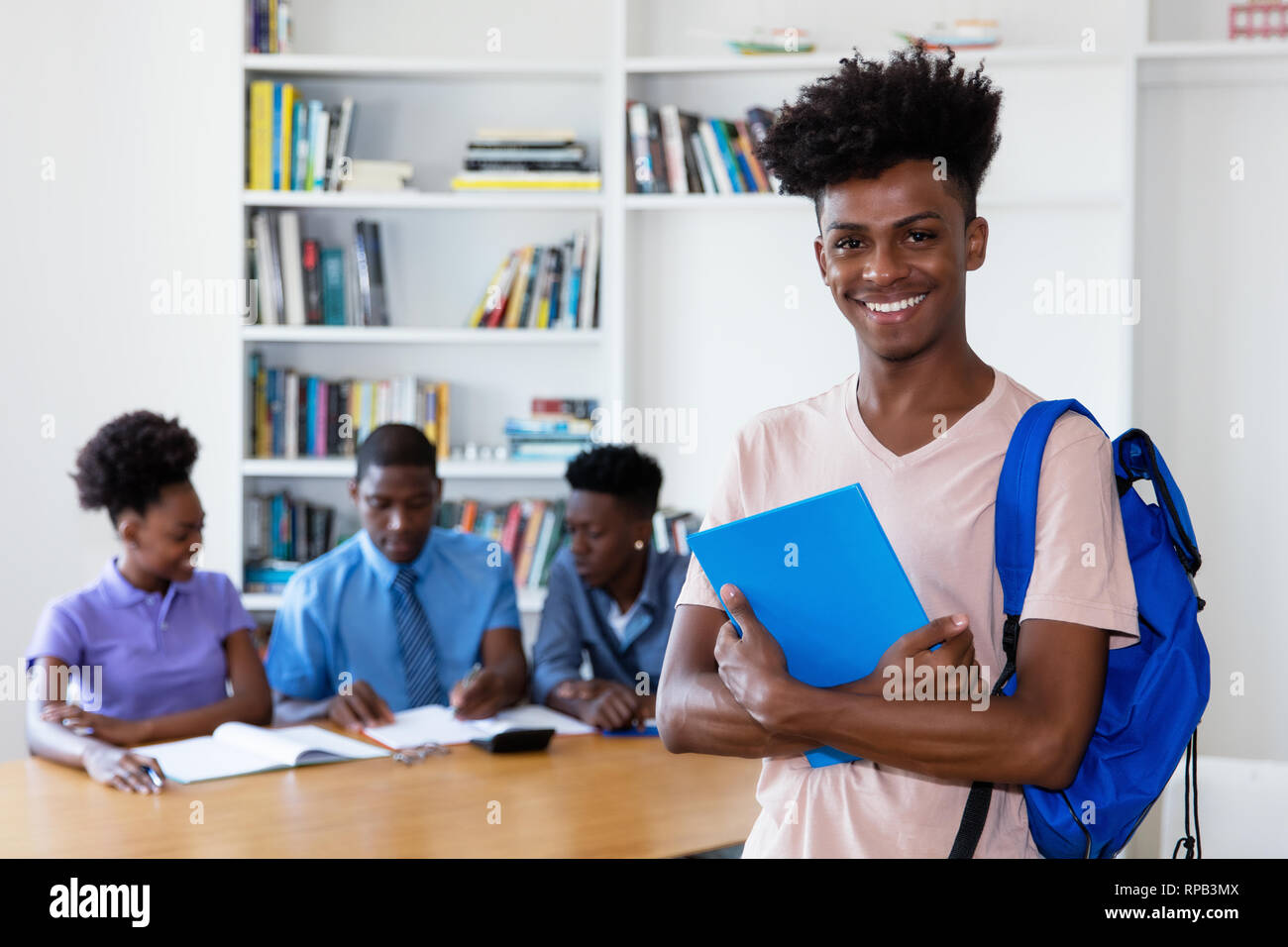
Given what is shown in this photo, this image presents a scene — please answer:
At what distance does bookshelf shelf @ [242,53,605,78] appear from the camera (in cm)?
374

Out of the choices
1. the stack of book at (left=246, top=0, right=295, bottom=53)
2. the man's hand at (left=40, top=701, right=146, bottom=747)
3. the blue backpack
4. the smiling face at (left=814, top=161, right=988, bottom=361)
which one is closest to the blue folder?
the blue backpack

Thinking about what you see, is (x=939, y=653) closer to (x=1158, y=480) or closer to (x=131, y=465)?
(x=1158, y=480)

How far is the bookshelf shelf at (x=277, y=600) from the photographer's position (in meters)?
3.83

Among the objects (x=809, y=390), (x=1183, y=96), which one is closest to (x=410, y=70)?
(x=809, y=390)

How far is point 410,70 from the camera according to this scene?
3.80 metres

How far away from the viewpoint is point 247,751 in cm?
235

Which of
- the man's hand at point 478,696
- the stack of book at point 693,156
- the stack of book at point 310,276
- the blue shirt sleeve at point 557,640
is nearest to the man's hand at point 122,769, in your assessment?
the man's hand at point 478,696

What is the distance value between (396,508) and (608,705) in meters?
0.73

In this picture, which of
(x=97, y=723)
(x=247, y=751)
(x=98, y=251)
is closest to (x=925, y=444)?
(x=247, y=751)

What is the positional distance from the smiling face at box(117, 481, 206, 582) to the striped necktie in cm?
49

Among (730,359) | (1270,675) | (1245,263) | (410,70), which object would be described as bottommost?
(1270,675)

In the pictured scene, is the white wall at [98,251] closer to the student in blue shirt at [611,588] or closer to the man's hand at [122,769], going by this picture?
the student in blue shirt at [611,588]
